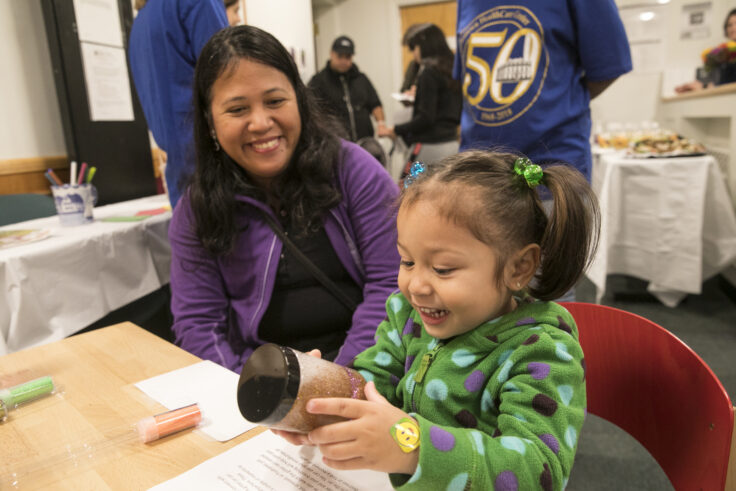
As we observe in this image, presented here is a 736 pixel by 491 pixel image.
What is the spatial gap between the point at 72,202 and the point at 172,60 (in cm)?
61

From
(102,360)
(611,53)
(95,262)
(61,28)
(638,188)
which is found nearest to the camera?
(102,360)

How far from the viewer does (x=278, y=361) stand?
483 mm

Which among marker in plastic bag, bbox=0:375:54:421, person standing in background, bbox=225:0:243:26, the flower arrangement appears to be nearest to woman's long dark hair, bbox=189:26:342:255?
marker in plastic bag, bbox=0:375:54:421

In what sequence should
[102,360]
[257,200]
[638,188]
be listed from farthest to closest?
[638,188] < [257,200] < [102,360]

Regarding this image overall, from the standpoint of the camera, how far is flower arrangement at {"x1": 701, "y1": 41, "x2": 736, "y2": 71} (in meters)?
3.15

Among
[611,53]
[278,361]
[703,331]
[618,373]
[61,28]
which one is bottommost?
[703,331]

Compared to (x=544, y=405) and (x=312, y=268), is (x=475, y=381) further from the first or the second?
(x=312, y=268)

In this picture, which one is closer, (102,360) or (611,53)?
(102,360)

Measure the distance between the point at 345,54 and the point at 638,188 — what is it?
2985 millimetres

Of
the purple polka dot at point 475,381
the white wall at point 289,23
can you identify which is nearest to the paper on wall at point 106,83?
the white wall at point 289,23

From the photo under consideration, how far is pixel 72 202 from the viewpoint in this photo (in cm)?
171

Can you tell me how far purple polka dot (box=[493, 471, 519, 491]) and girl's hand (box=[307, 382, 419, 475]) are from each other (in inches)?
3.4

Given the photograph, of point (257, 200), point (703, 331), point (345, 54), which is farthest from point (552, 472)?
point (345, 54)

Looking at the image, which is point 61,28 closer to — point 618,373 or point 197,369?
point 197,369
